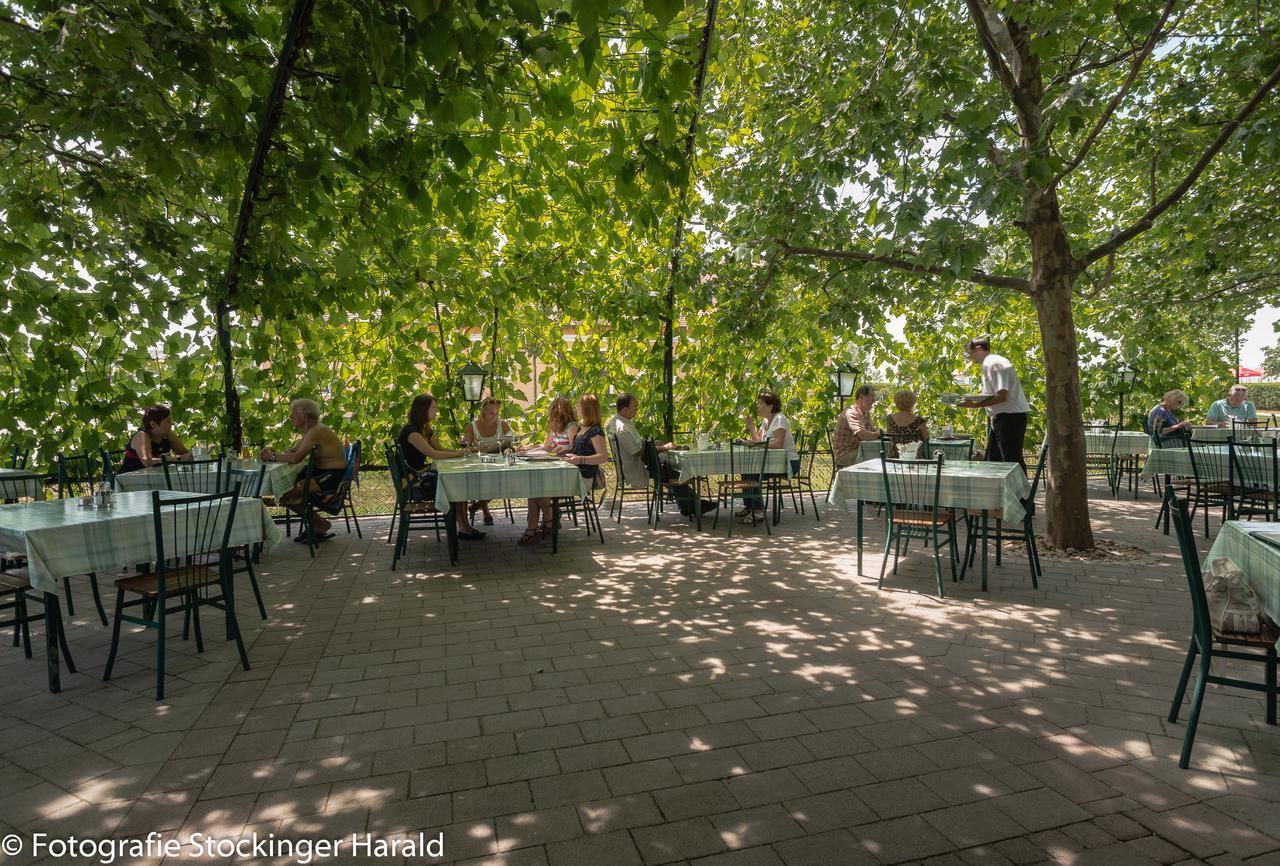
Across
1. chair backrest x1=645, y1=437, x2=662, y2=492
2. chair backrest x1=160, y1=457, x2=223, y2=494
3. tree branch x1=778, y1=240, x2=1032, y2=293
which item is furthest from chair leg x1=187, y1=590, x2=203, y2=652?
tree branch x1=778, y1=240, x2=1032, y2=293

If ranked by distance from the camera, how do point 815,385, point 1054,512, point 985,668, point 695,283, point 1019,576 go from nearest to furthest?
point 985,668 < point 1019,576 < point 1054,512 < point 695,283 < point 815,385

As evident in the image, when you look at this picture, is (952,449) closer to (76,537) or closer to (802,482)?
(802,482)

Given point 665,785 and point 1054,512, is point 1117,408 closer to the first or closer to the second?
point 1054,512

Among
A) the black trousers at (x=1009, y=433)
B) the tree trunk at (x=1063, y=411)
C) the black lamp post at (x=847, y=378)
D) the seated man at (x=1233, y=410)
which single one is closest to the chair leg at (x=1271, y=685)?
the tree trunk at (x=1063, y=411)

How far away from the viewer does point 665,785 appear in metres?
2.54

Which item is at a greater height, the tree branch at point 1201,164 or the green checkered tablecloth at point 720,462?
the tree branch at point 1201,164

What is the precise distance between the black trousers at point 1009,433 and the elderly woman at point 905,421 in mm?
821

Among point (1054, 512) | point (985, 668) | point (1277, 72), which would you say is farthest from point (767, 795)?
point (1277, 72)

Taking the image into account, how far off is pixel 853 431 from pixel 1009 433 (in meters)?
1.68

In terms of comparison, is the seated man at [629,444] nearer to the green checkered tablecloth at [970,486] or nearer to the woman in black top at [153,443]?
the green checkered tablecloth at [970,486]

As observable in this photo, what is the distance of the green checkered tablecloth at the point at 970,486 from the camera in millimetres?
5027

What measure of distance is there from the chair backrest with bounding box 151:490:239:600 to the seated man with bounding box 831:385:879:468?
20.5 feet

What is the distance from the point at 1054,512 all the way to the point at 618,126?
5006mm

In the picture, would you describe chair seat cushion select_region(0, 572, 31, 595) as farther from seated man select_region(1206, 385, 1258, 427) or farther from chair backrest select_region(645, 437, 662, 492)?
seated man select_region(1206, 385, 1258, 427)
